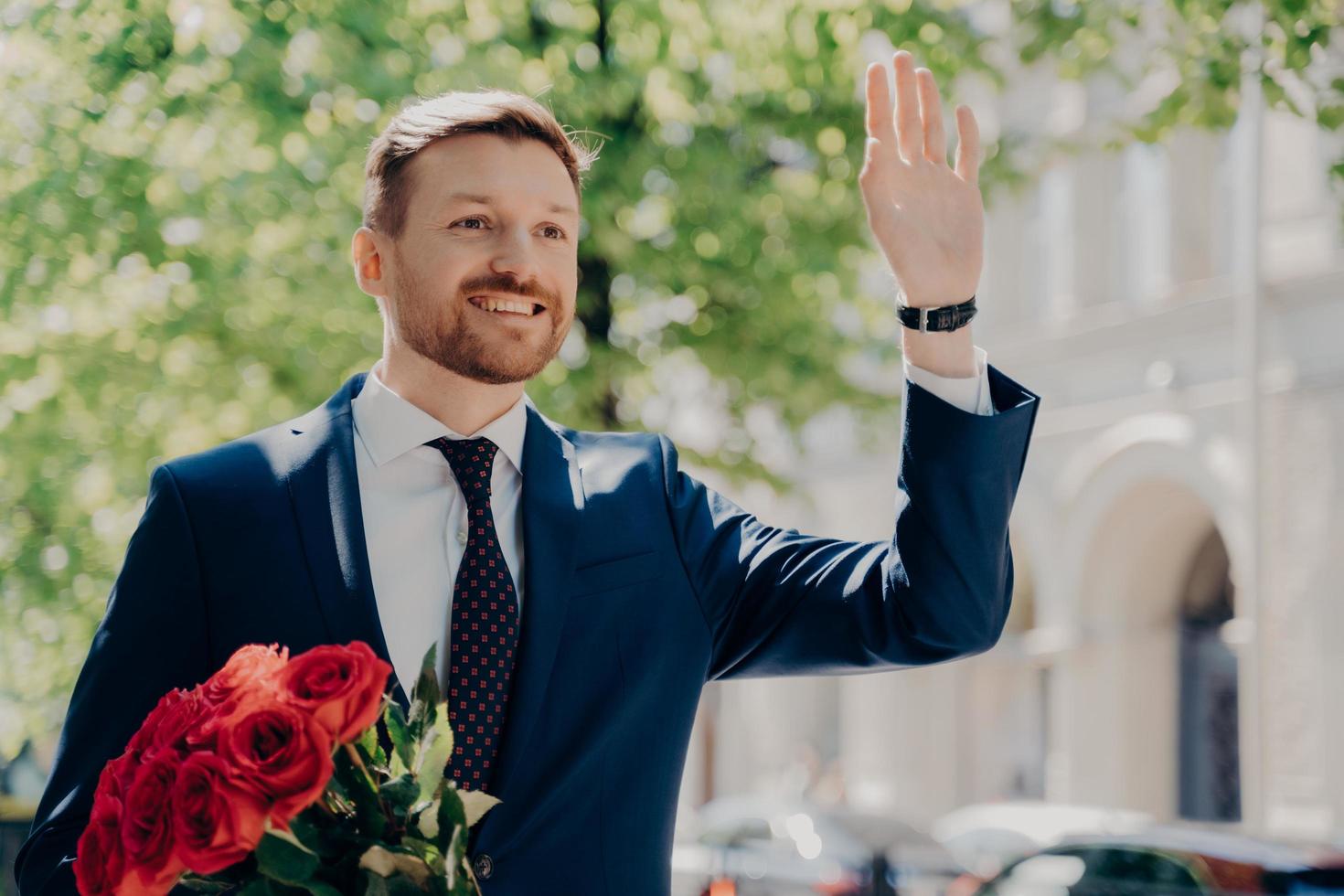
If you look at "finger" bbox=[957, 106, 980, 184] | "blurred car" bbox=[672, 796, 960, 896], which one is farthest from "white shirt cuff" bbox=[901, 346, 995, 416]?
"blurred car" bbox=[672, 796, 960, 896]

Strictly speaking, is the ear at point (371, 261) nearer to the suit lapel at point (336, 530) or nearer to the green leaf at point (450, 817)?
the suit lapel at point (336, 530)

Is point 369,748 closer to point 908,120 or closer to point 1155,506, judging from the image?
point 908,120

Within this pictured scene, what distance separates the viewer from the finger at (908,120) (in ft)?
6.82

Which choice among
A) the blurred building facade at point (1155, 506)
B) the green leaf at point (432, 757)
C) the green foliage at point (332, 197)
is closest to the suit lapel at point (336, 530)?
the green leaf at point (432, 757)

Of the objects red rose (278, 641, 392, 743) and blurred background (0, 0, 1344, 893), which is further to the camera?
blurred background (0, 0, 1344, 893)

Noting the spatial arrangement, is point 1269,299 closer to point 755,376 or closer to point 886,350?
point 886,350

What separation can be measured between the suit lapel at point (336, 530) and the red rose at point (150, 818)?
1.43 feet

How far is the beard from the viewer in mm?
2166

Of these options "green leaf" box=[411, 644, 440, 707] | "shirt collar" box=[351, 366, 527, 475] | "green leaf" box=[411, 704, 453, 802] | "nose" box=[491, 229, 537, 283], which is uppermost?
"nose" box=[491, 229, 537, 283]

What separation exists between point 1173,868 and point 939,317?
460 cm

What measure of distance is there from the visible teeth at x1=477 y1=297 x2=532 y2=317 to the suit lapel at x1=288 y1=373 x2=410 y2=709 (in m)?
0.27

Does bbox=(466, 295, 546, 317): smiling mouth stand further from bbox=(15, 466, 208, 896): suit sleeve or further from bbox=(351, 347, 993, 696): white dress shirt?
bbox=(15, 466, 208, 896): suit sleeve

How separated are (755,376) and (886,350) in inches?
57.9

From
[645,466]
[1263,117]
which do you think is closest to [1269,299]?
[1263,117]
